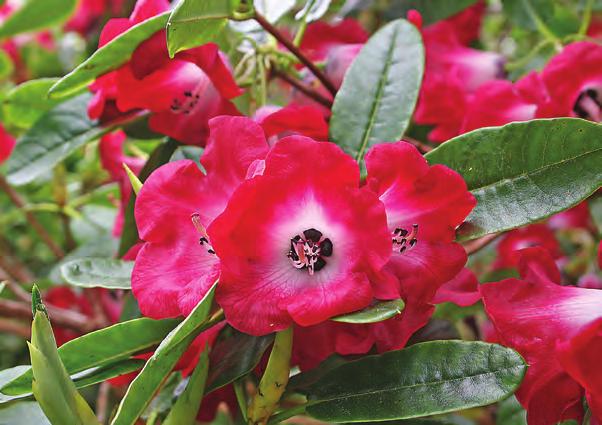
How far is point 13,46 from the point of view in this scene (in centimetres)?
187

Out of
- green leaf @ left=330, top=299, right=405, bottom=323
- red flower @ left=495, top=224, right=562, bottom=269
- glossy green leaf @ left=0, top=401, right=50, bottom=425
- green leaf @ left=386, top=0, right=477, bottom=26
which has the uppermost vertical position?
green leaf @ left=330, top=299, right=405, bottom=323

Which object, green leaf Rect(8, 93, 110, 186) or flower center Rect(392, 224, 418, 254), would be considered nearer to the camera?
flower center Rect(392, 224, 418, 254)

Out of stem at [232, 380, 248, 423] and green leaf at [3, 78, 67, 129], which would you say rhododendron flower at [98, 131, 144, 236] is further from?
stem at [232, 380, 248, 423]

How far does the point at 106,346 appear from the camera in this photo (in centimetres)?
60

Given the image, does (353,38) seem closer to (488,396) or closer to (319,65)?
(319,65)

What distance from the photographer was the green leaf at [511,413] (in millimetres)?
817

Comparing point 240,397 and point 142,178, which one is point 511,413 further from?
point 142,178

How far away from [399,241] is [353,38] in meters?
0.49

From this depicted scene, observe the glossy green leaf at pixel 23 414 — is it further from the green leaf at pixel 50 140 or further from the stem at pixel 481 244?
the stem at pixel 481 244

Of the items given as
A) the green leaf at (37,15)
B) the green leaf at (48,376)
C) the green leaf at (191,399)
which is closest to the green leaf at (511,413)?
the green leaf at (191,399)

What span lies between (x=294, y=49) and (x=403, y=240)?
0.97 ft

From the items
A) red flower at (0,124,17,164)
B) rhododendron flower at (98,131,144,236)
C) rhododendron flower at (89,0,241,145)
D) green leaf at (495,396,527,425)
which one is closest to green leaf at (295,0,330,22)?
rhododendron flower at (89,0,241,145)

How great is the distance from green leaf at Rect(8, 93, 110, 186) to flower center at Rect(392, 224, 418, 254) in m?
0.44

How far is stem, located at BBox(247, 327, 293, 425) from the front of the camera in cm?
58
